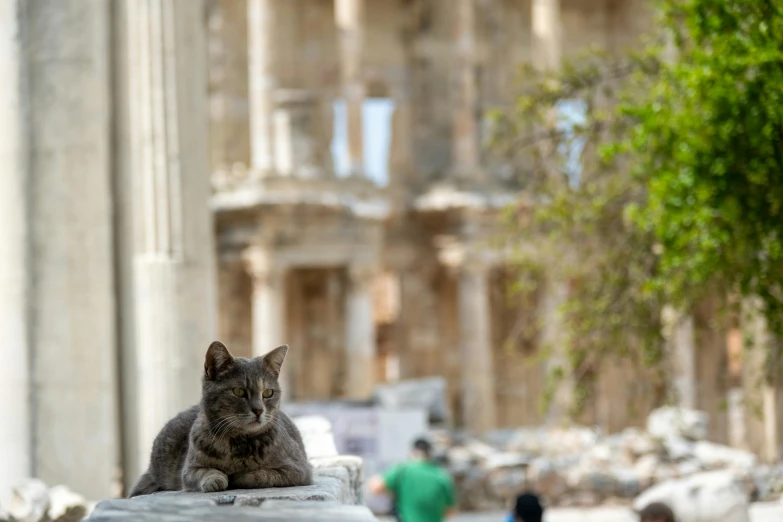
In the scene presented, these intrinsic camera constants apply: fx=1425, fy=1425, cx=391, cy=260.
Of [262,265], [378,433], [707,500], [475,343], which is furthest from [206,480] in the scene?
[475,343]

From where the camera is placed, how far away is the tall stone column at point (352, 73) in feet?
103

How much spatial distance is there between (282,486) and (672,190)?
270 inches

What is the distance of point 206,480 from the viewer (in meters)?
4.70

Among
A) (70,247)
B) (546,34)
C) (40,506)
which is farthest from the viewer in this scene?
(546,34)

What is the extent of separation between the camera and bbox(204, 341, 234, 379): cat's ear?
4.65 m

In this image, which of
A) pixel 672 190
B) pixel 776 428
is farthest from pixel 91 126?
pixel 776 428

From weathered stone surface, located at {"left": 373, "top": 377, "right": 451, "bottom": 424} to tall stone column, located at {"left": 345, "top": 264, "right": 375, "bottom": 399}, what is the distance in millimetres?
6507

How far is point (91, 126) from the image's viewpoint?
10.6 m

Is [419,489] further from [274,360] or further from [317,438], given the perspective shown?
[274,360]

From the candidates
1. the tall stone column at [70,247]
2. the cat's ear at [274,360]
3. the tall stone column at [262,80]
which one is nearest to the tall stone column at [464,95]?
the tall stone column at [262,80]

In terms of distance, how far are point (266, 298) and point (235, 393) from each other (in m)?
25.3

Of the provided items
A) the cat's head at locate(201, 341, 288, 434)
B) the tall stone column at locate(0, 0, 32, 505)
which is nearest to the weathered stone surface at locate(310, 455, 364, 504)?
the cat's head at locate(201, 341, 288, 434)

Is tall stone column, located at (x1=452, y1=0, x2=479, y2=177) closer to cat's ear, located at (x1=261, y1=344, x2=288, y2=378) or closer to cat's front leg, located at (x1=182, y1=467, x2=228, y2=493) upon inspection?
cat's ear, located at (x1=261, y1=344, x2=288, y2=378)

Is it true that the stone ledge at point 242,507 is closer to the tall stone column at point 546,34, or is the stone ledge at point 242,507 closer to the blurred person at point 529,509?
the blurred person at point 529,509
